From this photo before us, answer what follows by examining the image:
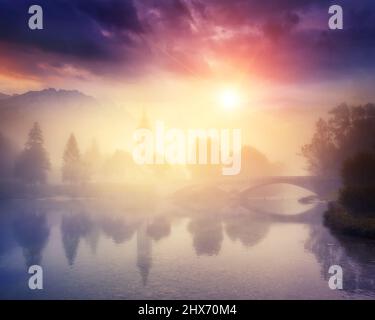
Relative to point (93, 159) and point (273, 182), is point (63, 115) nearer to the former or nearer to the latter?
point (93, 159)

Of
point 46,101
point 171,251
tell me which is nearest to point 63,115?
point 46,101

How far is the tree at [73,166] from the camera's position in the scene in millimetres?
21633

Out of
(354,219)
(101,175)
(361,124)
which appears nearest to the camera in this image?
(354,219)

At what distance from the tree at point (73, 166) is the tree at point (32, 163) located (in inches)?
42.2

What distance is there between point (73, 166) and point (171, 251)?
9859mm

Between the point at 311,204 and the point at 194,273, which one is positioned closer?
the point at 194,273

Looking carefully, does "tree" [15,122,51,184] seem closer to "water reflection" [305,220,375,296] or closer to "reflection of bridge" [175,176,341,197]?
"reflection of bridge" [175,176,341,197]

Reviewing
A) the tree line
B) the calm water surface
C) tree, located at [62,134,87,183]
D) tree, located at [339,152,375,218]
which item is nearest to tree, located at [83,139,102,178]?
the tree line

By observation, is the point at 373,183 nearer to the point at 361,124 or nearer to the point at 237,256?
the point at 361,124

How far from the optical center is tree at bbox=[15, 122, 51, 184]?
24.4m

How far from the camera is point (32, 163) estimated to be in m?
26.2

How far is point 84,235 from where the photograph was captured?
19.6m
